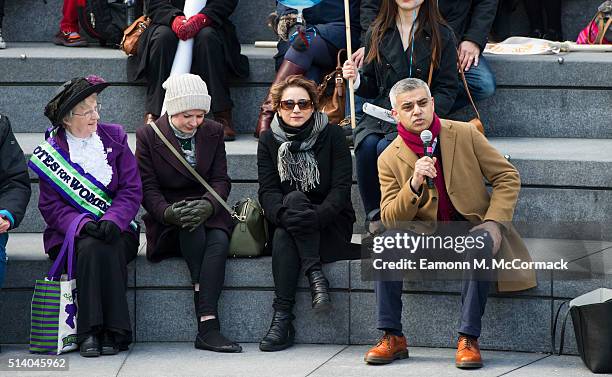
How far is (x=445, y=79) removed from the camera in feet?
25.1

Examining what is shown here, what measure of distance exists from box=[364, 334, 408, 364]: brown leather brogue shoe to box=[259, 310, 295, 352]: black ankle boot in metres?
0.50

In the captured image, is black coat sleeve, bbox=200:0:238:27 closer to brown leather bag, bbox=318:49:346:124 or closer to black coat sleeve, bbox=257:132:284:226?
brown leather bag, bbox=318:49:346:124

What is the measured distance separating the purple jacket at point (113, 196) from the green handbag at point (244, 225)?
0.24 meters

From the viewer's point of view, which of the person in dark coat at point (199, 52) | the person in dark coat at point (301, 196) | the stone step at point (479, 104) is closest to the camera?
the person in dark coat at point (301, 196)

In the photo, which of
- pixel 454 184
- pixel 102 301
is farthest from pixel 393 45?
pixel 102 301

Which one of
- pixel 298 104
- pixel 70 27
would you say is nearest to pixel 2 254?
pixel 298 104

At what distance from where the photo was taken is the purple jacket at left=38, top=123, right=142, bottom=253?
280 inches

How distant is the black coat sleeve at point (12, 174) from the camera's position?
279 inches

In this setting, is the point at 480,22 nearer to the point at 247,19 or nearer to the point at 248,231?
the point at 248,231

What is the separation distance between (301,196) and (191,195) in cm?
67

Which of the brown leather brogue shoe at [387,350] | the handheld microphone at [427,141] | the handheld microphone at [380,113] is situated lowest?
the brown leather brogue shoe at [387,350]

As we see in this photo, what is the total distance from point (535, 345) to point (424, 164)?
1.21m

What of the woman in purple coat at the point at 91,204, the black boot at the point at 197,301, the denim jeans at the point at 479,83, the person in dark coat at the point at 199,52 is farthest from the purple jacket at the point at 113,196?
the denim jeans at the point at 479,83

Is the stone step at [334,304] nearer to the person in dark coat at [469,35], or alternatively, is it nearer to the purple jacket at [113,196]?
the purple jacket at [113,196]
